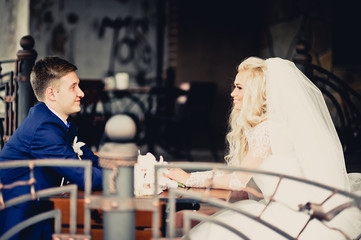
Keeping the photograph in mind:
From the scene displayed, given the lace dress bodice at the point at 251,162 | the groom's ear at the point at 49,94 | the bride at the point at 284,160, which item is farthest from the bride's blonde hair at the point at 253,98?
the groom's ear at the point at 49,94

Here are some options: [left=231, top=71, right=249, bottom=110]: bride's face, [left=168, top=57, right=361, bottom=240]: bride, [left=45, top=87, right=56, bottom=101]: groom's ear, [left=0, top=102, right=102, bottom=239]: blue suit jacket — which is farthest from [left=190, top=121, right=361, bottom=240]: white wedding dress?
[left=45, top=87, right=56, bottom=101]: groom's ear

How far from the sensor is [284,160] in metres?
2.42

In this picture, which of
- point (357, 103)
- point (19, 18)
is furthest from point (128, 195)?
point (19, 18)

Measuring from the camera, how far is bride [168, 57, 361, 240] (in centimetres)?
232

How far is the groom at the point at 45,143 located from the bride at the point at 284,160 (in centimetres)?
61

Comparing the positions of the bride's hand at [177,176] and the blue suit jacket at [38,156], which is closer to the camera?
the blue suit jacket at [38,156]

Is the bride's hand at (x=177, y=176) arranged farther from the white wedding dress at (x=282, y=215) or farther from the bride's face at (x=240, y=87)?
the bride's face at (x=240, y=87)

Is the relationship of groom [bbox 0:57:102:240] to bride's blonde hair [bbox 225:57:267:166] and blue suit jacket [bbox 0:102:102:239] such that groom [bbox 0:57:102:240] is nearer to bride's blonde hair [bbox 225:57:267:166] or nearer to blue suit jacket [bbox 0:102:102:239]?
blue suit jacket [bbox 0:102:102:239]

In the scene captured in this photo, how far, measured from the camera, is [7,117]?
3967 millimetres

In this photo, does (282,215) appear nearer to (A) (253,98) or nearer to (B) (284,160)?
(B) (284,160)

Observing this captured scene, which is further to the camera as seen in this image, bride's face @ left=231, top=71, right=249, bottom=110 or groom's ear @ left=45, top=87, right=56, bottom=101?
bride's face @ left=231, top=71, right=249, bottom=110

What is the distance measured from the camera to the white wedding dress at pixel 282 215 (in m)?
2.26

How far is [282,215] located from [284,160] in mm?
300

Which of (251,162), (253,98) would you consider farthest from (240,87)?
→ (251,162)
